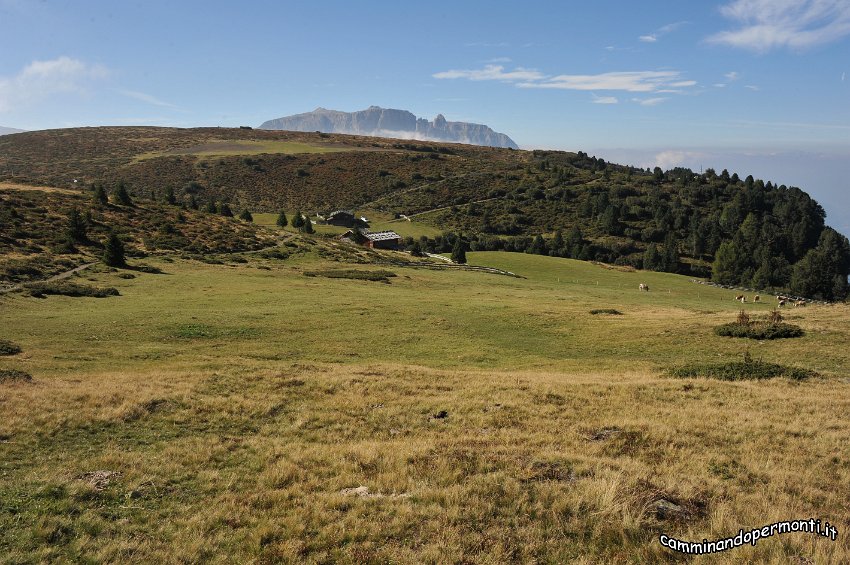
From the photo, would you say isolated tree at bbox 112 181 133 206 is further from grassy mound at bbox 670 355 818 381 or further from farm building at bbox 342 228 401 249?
grassy mound at bbox 670 355 818 381

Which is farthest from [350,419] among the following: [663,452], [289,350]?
[289,350]

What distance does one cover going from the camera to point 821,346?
2617cm

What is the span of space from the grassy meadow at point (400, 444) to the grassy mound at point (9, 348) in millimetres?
675

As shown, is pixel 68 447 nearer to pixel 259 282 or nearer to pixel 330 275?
pixel 259 282

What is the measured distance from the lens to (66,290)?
3912 centimetres

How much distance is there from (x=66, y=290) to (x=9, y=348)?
18.5 m

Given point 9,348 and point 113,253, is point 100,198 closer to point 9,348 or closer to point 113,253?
point 113,253

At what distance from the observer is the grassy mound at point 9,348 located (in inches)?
901

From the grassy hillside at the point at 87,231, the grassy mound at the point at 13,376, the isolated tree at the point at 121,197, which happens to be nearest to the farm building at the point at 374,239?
the grassy hillside at the point at 87,231

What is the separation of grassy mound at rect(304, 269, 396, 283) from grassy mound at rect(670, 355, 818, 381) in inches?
1631

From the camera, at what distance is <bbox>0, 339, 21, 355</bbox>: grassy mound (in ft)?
75.0

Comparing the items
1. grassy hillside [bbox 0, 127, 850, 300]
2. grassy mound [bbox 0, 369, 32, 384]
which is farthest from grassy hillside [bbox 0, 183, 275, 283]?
grassy hillside [bbox 0, 127, 850, 300]

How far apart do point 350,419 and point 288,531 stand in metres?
7.91

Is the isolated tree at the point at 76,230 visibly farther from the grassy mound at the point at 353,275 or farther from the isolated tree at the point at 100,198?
the grassy mound at the point at 353,275
